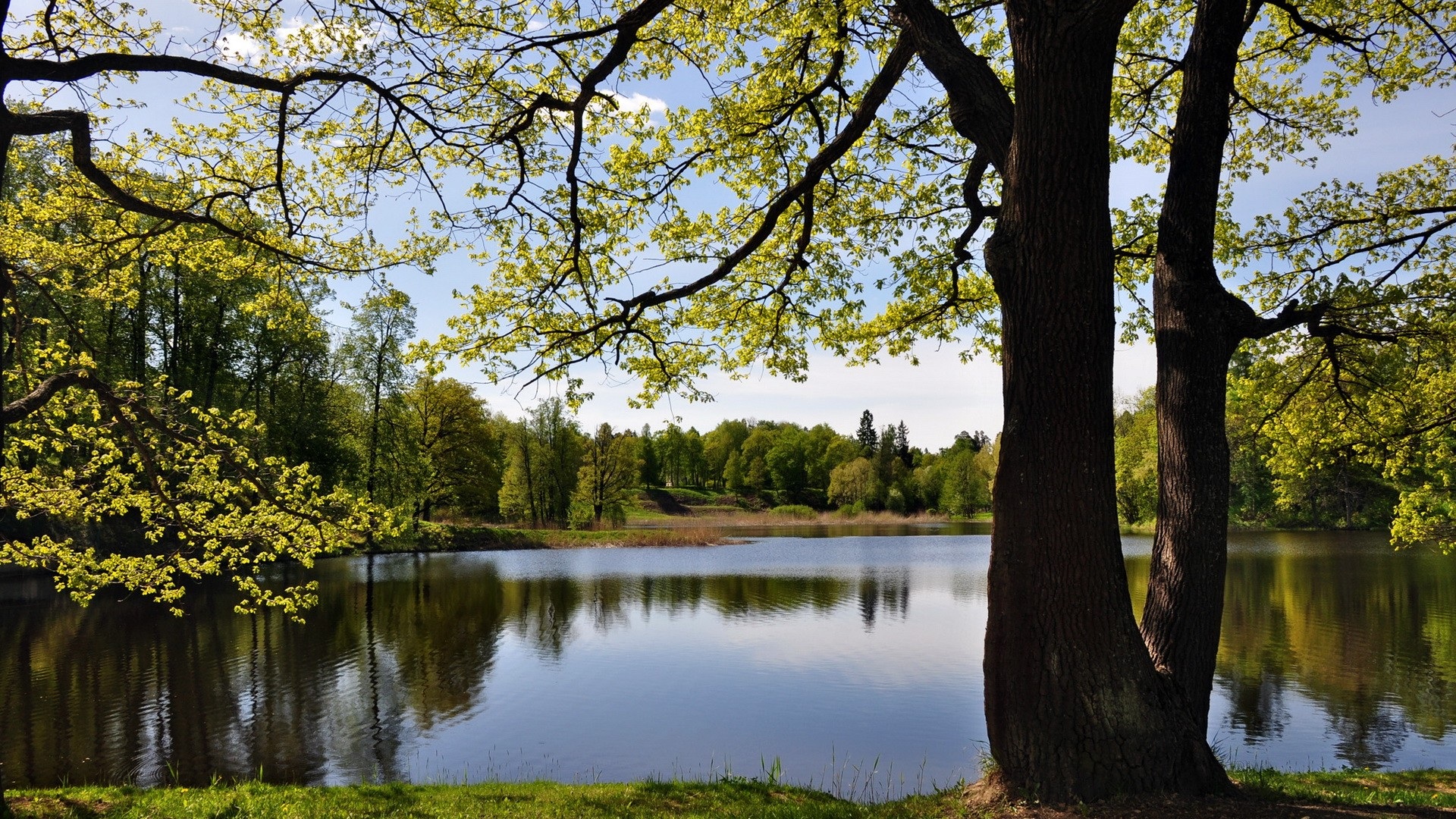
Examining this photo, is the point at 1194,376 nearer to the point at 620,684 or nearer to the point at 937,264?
the point at 937,264

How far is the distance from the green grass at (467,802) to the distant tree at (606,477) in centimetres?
4425

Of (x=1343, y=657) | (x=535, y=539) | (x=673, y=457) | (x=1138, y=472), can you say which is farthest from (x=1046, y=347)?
(x=673, y=457)

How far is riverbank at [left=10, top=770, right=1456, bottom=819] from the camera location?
13.9 feet

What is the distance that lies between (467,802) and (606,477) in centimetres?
4617

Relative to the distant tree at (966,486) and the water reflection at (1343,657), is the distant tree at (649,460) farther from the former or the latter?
the water reflection at (1343,657)

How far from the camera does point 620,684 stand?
14.0 metres

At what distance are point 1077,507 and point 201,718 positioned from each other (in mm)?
12482

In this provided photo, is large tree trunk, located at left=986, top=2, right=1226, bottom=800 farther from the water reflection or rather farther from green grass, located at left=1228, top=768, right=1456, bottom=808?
the water reflection

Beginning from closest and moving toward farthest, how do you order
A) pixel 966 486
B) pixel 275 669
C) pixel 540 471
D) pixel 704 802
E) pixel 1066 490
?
pixel 1066 490 → pixel 704 802 → pixel 275 669 → pixel 540 471 → pixel 966 486

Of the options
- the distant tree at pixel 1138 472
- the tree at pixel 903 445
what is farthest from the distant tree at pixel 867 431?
the distant tree at pixel 1138 472

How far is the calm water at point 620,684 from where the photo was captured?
396 inches

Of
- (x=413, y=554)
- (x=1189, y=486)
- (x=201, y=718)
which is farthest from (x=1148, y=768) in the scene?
(x=413, y=554)

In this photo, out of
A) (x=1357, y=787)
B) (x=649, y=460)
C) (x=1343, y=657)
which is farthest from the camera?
(x=649, y=460)

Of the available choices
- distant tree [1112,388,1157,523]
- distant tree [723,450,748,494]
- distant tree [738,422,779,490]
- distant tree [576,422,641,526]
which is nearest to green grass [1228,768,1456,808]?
distant tree [1112,388,1157,523]
